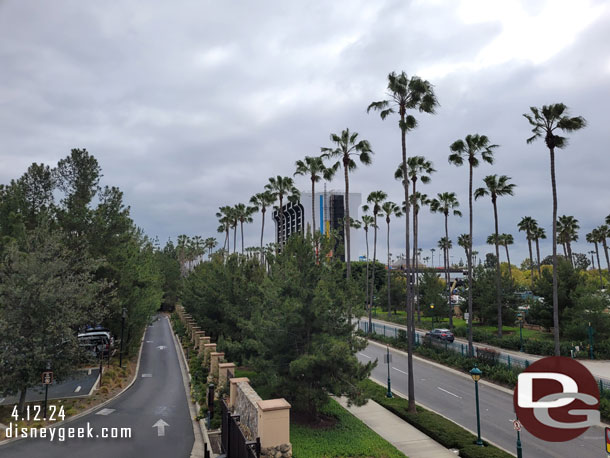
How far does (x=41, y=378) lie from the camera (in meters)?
18.4

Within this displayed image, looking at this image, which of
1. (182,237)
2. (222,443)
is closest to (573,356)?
(222,443)

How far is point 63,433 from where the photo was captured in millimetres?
17375

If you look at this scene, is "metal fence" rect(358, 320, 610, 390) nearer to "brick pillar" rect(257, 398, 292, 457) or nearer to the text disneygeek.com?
"brick pillar" rect(257, 398, 292, 457)

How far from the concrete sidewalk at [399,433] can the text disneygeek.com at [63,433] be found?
1109cm

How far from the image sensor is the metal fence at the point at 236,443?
11.7 meters

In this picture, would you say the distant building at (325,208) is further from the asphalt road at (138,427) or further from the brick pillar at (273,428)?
the brick pillar at (273,428)

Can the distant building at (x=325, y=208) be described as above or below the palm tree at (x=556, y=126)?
above

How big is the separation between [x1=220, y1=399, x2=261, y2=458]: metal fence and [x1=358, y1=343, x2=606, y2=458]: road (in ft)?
39.3

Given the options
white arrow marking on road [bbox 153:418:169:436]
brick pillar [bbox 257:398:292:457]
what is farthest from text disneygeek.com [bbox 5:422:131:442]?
brick pillar [bbox 257:398:292:457]

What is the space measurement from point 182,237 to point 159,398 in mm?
109129

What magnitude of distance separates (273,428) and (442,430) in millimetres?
9941

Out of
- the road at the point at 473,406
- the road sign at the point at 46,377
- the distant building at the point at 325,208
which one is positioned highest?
the distant building at the point at 325,208

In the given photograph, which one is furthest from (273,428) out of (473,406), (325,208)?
(325,208)

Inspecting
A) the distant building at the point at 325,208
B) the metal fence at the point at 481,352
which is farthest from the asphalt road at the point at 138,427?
the distant building at the point at 325,208
